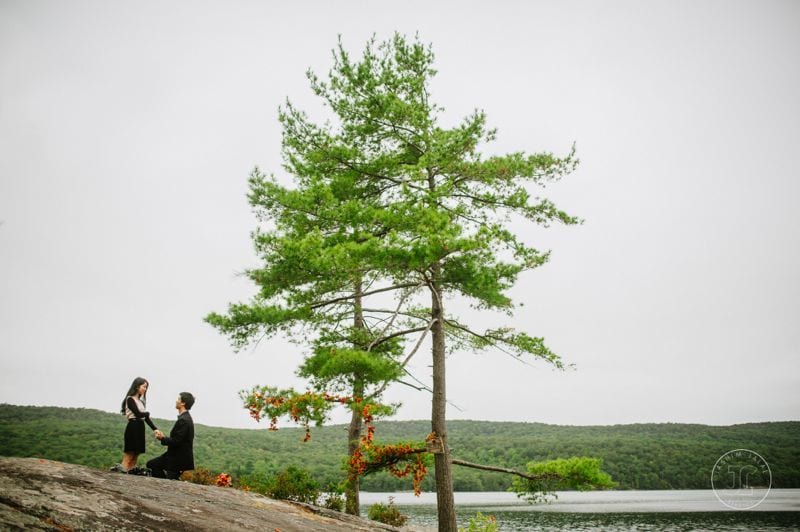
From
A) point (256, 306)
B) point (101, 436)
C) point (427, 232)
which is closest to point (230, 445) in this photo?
point (101, 436)

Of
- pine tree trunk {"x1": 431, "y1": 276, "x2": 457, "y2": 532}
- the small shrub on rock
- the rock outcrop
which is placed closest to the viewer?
the rock outcrop

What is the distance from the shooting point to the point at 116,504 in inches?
225

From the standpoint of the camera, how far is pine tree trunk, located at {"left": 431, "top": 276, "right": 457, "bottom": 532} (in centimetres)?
1130

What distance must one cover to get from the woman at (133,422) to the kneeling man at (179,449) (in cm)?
37

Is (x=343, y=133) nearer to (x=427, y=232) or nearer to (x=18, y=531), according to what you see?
(x=427, y=232)

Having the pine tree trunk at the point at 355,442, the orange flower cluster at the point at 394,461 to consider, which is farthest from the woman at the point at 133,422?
the pine tree trunk at the point at 355,442

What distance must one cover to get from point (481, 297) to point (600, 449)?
57.4 m

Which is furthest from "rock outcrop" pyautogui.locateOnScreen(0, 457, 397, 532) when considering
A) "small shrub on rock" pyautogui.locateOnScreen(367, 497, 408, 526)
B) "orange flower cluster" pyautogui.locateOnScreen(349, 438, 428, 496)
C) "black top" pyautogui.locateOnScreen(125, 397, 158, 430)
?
"small shrub on rock" pyautogui.locateOnScreen(367, 497, 408, 526)

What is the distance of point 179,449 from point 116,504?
2.86 metres

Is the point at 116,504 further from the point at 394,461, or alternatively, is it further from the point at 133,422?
the point at 394,461

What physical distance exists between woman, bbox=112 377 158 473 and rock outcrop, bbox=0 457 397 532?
0.75 meters

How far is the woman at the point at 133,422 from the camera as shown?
26.3 ft

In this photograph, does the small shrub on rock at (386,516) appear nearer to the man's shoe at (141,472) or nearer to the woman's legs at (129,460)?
the man's shoe at (141,472)

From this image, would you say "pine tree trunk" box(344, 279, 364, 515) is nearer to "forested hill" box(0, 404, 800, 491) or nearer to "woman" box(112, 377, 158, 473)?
"woman" box(112, 377, 158, 473)
